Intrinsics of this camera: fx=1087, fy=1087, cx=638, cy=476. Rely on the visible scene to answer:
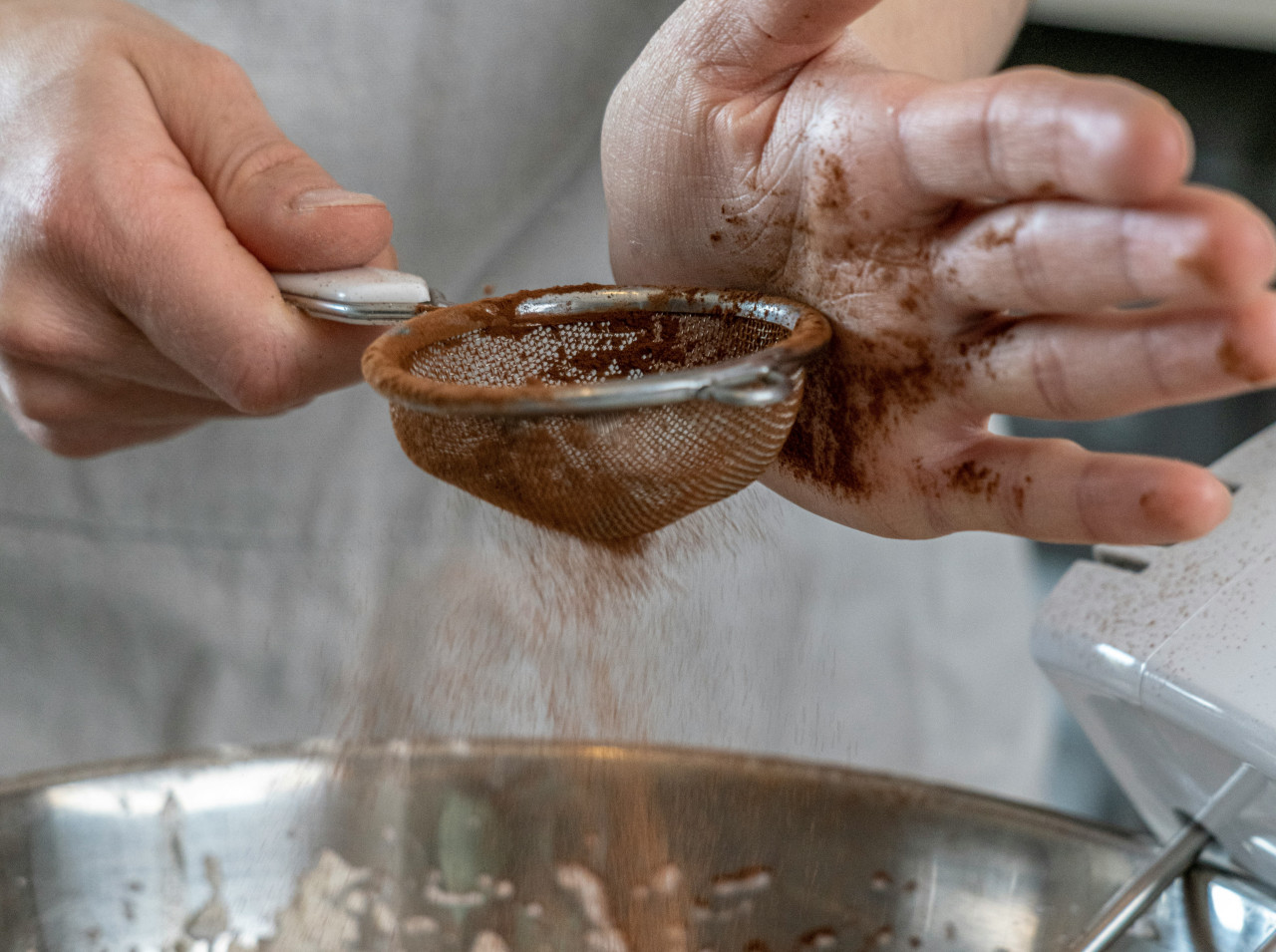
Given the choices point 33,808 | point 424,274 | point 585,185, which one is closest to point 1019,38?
point 585,185

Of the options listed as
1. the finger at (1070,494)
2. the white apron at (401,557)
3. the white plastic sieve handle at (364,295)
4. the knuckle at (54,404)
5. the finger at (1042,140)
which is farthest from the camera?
the white apron at (401,557)

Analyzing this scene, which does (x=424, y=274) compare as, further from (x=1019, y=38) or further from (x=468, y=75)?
(x=1019, y=38)

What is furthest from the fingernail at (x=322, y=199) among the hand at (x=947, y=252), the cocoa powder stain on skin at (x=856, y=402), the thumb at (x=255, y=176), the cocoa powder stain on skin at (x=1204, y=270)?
the cocoa powder stain on skin at (x=1204, y=270)

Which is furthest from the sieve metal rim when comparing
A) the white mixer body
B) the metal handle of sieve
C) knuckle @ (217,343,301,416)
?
the white mixer body

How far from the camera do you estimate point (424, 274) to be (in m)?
0.90

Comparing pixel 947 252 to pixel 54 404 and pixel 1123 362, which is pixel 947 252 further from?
pixel 54 404

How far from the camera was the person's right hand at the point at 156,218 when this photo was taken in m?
0.57

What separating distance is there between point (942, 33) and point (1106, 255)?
1.37ft

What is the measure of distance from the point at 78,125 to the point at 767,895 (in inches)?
23.1

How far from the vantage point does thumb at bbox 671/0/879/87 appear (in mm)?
434

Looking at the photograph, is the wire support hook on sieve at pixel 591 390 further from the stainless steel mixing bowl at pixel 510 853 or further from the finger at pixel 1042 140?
the stainless steel mixing bowl at pixel 510 853

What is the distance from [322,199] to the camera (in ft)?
1.88

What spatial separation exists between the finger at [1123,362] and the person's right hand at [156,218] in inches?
13.6

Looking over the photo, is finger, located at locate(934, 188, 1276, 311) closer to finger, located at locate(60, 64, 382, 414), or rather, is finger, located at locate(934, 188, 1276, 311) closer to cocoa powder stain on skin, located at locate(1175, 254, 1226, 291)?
cocoa powder stain on skin, located at locate(1175, 254, 1226, 291)
